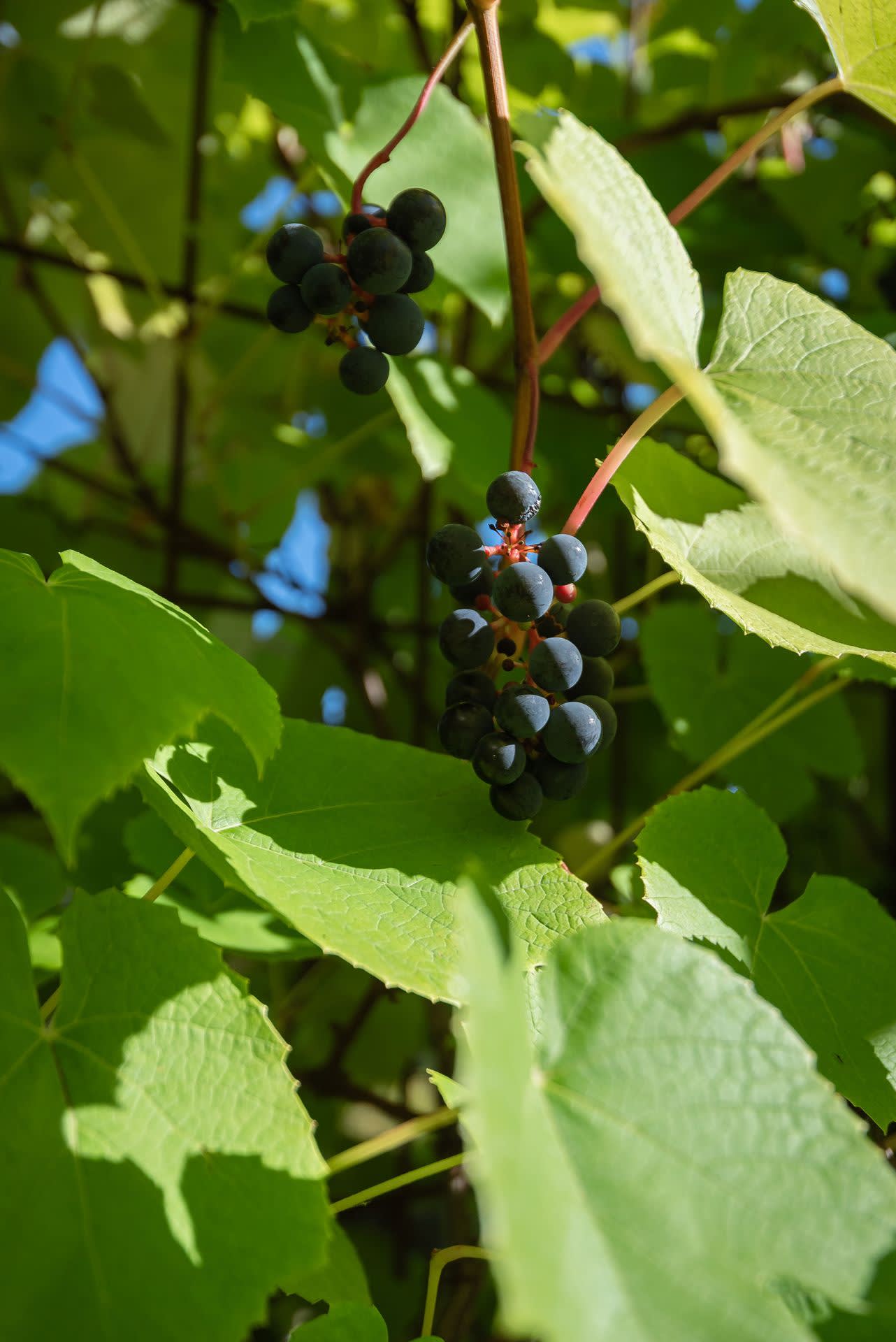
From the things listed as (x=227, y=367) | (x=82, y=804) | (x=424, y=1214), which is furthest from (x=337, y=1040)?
(x=227, y=367)

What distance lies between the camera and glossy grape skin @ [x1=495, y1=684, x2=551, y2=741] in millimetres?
845

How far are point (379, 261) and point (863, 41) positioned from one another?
52cm

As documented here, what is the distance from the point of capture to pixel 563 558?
870mm

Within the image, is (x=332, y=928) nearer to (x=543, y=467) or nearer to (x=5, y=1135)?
(x=5, y=1135)

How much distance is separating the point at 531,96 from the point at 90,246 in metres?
0.93

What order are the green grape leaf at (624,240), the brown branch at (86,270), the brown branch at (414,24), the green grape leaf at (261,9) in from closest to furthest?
the green grape leaf at (624,240)
the green grape leaf at (261,9)
the brown branch at (414,24)
the brown branch at (86,270)

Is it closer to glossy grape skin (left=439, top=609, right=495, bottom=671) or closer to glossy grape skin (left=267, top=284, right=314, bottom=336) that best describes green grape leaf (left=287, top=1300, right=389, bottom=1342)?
glossy grape skin (left=439, top=609, right=495, bottom=671)

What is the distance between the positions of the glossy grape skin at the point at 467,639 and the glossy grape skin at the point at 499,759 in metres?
0.07

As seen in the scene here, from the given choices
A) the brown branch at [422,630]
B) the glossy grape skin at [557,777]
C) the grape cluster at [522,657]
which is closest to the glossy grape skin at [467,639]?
the grape cluster at [522,657]

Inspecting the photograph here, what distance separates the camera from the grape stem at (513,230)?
0.94 metres

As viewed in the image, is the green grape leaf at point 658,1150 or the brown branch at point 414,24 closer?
the green grape leaf at point 658,1150

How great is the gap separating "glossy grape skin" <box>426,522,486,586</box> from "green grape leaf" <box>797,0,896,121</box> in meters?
0.59

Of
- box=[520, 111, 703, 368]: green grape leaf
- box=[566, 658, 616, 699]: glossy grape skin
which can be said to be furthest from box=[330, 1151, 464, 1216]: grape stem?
box=[520, 111, 703, 368]: green grape leaf

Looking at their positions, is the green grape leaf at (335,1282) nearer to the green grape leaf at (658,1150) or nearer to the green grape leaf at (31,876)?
the green grape leaf at (658,1150)
